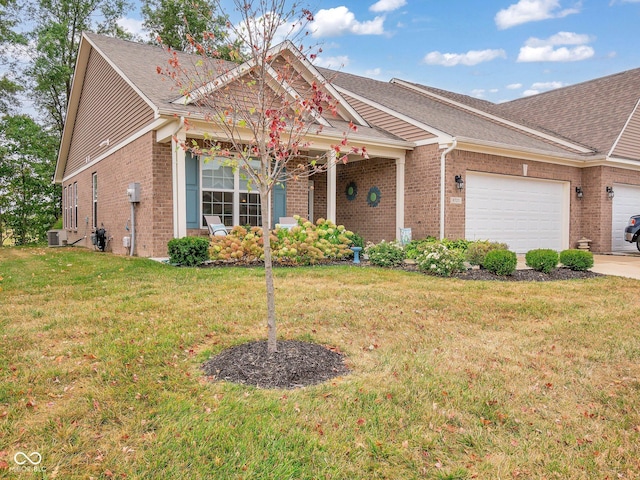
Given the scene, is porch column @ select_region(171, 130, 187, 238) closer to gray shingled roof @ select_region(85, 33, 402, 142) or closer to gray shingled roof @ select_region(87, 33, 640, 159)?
gray shingled roof @ select_region(85, 33, 402, 142)

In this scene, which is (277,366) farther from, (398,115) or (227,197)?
(398,115)

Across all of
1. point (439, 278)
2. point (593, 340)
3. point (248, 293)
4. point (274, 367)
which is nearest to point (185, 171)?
point (248, 293)

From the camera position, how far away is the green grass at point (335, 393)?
2.24 meters

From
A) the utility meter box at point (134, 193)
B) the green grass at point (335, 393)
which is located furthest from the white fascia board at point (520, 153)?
the utility meter box at point (134, 193)

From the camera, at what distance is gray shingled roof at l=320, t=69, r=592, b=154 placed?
12.3 metres

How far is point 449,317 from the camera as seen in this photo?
16.5 feet

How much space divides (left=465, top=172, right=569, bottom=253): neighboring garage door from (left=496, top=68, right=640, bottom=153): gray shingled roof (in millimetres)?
2297

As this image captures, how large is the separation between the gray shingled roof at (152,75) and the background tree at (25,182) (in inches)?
317

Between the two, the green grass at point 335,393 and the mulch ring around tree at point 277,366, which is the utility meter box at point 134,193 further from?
the mulch ring around tree at point 277,366

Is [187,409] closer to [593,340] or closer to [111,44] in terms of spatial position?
[593,340]

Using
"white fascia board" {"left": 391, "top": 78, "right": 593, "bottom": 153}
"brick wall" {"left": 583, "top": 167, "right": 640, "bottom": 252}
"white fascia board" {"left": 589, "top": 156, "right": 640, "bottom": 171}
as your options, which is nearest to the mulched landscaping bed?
"brick wall" {"left": 583, "top": 167, "right": 640, "bottom": 252}

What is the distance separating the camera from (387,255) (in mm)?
9062

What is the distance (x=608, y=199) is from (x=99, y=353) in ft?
49.0

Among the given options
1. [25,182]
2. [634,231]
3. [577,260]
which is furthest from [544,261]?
[25,182]
